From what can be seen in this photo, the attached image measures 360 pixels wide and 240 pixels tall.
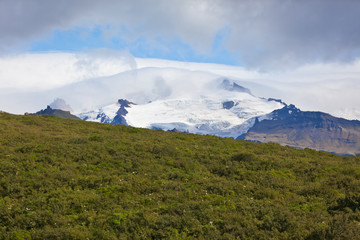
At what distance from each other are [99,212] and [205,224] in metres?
5.66

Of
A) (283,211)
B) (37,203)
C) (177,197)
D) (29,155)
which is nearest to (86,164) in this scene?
(29,155)

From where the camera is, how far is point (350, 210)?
649 inches

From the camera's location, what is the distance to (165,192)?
19.6 meters

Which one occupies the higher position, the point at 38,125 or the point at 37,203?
the point at 38,125

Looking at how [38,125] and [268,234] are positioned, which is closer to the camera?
[268,234]

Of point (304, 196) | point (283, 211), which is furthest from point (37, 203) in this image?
point (304, 196)

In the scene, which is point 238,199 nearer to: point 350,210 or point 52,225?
point 350,210

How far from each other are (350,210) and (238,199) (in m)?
5.72

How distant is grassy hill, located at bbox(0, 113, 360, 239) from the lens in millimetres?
14961

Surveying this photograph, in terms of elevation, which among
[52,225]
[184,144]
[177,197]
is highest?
[184,144]

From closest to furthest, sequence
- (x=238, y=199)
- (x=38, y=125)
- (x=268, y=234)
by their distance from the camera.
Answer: (x=268, y=234) → (x=238, y=199) → (x=38, y=125)

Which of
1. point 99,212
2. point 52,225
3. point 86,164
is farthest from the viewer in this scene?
point 86,164

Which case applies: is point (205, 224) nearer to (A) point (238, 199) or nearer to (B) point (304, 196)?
(A) point (238, 199)

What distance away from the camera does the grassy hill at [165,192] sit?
14961 millimetres
